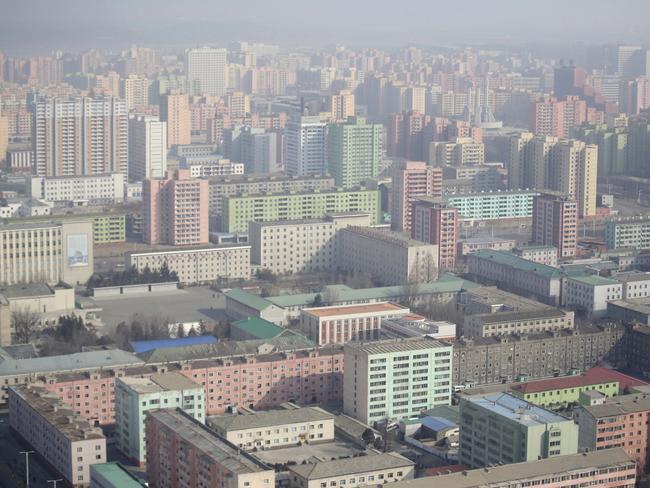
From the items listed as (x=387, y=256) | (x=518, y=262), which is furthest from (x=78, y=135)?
(x=518, y=262)

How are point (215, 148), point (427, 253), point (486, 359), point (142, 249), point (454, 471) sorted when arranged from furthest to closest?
point (215, 148), point (142, 249), point (427, 253), point (486, 359), point (454, 471)

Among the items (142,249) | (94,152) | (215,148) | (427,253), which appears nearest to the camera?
(427,253)

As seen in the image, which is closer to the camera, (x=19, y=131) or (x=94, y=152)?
(x=94, y=152)

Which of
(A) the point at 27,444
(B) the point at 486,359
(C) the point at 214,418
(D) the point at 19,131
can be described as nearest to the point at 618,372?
(B) the point at 486,359

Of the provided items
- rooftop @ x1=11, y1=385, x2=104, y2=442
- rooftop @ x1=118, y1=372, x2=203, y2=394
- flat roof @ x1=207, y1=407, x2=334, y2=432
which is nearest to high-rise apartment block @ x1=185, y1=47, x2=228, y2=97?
rooftop @ x1=11, y1=385, x2=104, y2=442

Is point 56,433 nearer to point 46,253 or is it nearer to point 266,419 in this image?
point 266,419

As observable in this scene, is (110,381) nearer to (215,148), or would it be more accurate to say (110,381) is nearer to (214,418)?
(214,418)
